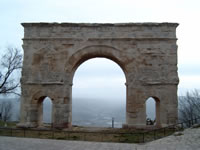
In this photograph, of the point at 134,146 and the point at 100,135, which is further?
the point at 100,135

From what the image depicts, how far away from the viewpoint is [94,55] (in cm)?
1339

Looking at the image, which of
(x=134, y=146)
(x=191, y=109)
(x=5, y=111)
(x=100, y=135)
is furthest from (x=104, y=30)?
(x=5, y=111)

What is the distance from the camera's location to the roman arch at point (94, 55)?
12.6 metres

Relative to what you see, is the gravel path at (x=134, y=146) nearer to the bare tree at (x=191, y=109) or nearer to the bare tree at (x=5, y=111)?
the bare tree at (x=191, y=109)

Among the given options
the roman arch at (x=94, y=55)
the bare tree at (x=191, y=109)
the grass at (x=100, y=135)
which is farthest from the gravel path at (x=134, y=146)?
the bare tree at (x=191, y=109)

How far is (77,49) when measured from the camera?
13.0m

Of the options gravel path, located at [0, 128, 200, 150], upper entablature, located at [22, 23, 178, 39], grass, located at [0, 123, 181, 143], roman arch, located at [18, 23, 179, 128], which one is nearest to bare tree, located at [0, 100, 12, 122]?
roman arch, located at [18, 23, 179, 128]

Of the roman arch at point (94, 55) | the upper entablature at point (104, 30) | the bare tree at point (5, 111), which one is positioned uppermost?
the upper entablature at point (104, 30)

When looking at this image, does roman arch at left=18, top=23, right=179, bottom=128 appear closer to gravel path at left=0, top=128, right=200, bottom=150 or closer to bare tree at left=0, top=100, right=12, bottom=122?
gravel path at left=0, top=128, right=200, bottom=150

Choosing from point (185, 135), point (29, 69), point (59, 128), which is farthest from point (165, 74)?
point (29, 69)

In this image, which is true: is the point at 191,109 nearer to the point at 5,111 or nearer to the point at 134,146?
the point at 134,146

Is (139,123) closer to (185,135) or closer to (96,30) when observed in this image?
(185,135)

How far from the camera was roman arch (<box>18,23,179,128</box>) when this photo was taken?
1262cm

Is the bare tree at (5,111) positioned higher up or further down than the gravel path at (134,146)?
further down
